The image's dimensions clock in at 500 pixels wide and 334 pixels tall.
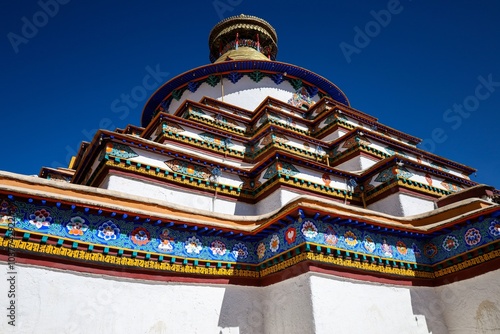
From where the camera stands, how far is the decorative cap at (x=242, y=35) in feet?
65.8

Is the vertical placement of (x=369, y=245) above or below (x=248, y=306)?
above

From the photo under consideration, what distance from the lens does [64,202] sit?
4570 mm

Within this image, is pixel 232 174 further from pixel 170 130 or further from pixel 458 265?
pixel 458 265

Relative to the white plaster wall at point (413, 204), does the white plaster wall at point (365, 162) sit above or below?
above

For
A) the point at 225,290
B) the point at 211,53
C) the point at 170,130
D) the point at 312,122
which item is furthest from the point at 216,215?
the point at 211,53

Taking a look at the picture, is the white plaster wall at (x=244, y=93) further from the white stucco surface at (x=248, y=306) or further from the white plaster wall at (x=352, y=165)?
the white stucco surface at (x=248, y=306)

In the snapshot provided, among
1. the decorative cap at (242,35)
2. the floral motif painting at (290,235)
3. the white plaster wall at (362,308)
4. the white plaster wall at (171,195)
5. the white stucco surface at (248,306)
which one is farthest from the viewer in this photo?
the decorative cap at (242,35)

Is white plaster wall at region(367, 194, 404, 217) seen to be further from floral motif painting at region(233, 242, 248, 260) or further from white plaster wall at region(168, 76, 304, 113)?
white plaster wall at region(168, 76, 304, 113)

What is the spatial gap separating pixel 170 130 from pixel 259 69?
6.46 metres

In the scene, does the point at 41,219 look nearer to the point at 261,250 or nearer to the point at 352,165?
the point at 261,250

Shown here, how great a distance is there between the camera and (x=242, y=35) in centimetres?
2039

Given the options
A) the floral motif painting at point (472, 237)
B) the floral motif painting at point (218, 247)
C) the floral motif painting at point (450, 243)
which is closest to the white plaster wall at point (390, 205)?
the floral motif painting at point (450, 243)

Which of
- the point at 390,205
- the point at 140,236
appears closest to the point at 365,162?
the point at 390,205

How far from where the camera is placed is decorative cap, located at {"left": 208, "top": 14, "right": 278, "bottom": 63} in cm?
2006
